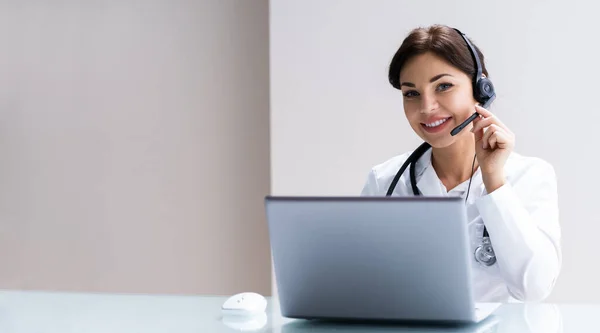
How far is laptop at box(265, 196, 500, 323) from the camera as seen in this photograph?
44.5 inches

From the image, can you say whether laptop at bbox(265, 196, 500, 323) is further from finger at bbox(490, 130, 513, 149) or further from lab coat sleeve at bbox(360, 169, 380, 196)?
lab coat sleeve at bbox(360, 169, 380, 196)

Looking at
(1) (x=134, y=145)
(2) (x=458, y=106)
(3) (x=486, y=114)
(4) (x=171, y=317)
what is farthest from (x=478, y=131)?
(1) (x=134, y=145)

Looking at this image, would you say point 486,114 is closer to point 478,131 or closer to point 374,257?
point 478,131

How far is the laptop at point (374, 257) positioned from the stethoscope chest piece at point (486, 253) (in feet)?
2.33

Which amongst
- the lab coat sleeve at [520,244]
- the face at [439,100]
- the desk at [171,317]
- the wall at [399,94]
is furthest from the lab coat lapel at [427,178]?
Answer: the wall at [399,94]

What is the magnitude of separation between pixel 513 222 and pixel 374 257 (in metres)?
0.77

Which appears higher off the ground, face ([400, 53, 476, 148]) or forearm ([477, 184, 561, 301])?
face ([400, 53, 476, 148])

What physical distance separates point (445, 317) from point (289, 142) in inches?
101

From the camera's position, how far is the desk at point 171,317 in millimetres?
1242

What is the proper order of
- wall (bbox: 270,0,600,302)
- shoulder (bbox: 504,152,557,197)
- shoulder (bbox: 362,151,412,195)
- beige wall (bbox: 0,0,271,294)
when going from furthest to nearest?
beige wall (bbox: 0,0,271,294), wall (bbox: 270,0,600,302), shoulder (bbox: 362,151,412,195), shoulder (bbox: 504,152,557,197)

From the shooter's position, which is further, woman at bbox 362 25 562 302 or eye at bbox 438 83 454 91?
eye at bbox 438 83 454 91

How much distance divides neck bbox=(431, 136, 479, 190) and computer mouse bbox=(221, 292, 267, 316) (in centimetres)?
98

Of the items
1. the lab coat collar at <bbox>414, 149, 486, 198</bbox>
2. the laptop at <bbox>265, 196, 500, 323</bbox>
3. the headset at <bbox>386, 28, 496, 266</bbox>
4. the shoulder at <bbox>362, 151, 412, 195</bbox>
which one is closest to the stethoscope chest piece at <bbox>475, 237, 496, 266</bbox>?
the headset at <bbox>386, 28, 496, 266</bbox>

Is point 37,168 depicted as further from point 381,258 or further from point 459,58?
point 381,258
